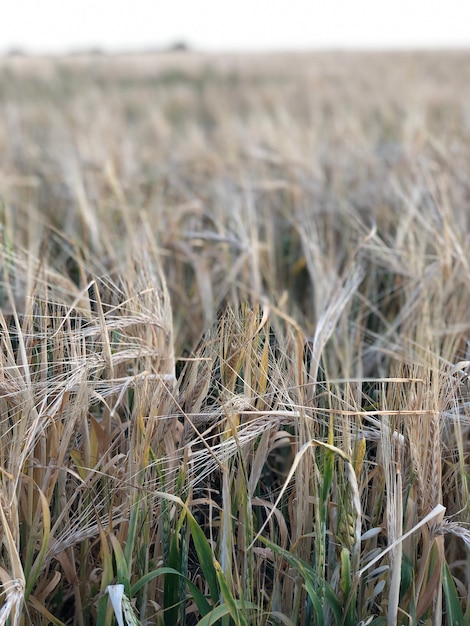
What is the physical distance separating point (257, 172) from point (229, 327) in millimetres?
1568

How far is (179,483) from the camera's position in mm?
632

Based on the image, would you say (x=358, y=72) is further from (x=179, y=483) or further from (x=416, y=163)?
(x=179, y=483)

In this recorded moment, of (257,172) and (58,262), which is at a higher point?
(257,172)

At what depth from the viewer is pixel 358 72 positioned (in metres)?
7.89

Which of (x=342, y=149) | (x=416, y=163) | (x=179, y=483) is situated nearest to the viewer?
(x=179, y=483)

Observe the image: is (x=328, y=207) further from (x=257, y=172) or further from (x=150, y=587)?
(x=150, y=587)

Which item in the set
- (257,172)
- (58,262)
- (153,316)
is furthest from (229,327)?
(257,172)

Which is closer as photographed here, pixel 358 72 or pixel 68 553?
pixel 68 553

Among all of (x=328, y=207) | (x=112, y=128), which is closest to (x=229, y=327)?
(x=328, y=207)

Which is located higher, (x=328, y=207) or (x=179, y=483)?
(x=328, y=207)

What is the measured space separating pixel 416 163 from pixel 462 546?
136 cm

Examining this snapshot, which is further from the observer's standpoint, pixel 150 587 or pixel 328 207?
pixel 328 207

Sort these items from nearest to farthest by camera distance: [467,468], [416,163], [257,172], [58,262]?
[467,468] → [58,262] → [416,163] → [257,172]

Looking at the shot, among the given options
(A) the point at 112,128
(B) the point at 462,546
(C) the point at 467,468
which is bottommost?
(B) the point at 462,546
